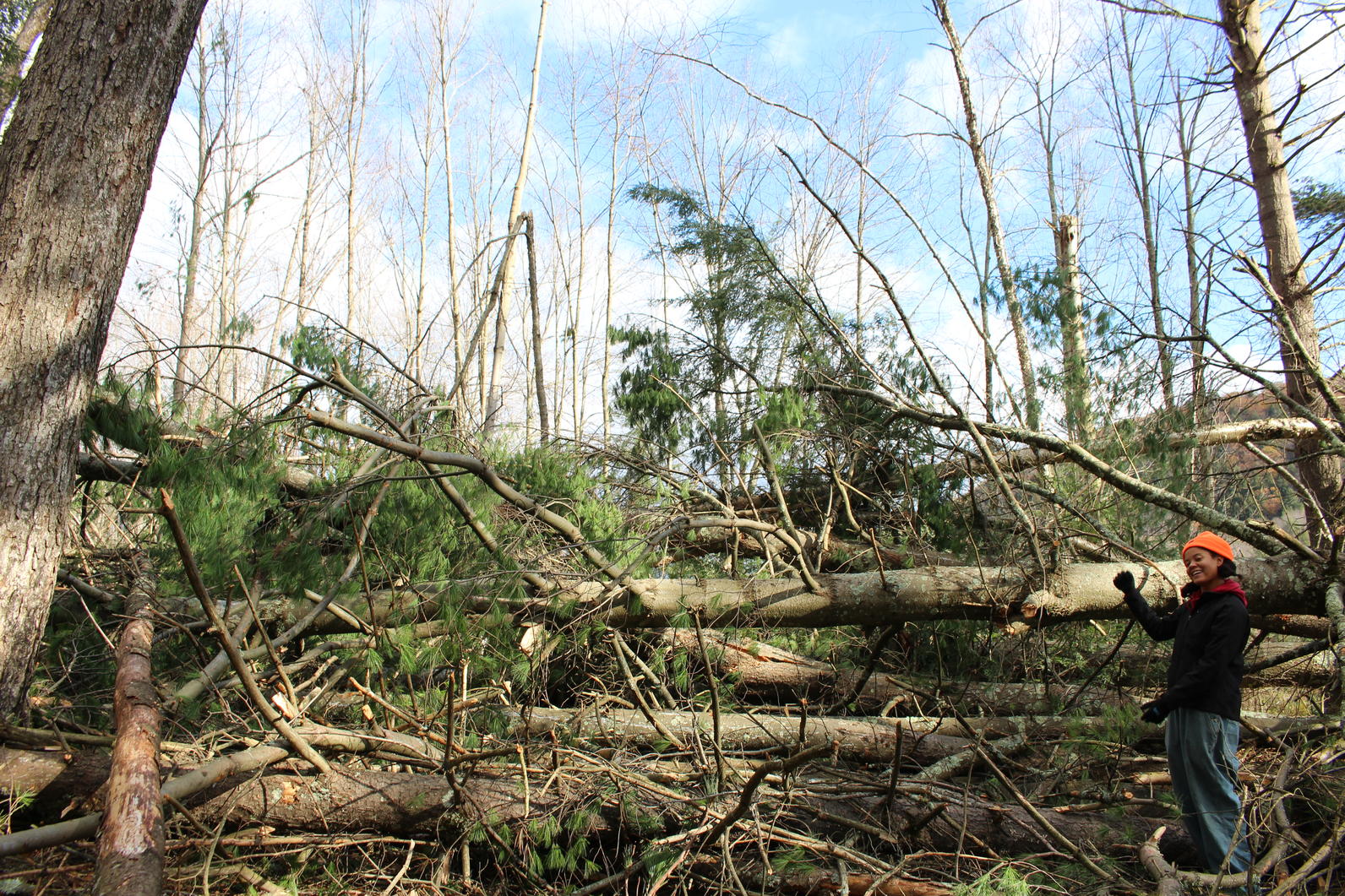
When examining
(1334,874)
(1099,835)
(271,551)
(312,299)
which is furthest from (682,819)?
(312,299)

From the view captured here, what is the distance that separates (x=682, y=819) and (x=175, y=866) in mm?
1830

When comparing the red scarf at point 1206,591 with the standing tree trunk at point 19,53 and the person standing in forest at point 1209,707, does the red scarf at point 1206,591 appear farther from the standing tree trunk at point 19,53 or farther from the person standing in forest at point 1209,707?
the standing tree trunk at point 19,53

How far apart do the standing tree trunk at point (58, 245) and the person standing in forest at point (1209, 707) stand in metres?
4.84

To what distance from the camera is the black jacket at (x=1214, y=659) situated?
10.6 ft

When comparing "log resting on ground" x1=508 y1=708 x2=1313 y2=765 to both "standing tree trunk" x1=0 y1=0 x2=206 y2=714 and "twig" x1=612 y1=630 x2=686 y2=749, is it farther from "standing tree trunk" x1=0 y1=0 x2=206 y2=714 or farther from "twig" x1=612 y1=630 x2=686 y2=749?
"standing tree trunk" x1=0 y1=0 x2=206 y2=714

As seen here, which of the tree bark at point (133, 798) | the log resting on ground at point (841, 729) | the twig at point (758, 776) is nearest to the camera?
the tree bark at point (133, 798)

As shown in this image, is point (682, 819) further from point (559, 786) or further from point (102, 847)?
point (102, 847)

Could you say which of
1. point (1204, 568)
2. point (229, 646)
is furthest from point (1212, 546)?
point (229, 646)

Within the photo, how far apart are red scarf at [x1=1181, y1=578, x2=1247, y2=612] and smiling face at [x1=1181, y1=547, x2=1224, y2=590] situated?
23 mm

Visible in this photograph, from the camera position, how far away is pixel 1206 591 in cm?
343

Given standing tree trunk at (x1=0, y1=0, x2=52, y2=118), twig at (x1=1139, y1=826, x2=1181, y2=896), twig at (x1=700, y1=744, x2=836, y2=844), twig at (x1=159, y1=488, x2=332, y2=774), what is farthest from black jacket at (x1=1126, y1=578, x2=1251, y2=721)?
standing tree trunk at (x1=0, y1=0, x2=52, y2=118)

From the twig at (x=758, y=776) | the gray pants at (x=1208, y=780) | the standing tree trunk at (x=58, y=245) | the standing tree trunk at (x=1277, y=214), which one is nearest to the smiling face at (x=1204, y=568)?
the gray pants at (x=1208, y=780)

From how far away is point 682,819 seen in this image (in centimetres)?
317

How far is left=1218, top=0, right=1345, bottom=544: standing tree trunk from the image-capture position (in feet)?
16.7
